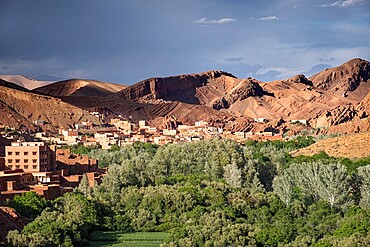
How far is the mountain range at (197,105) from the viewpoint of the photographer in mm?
125750

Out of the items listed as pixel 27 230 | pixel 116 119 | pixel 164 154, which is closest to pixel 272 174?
pixel 164 154

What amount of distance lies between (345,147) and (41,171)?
122 feet

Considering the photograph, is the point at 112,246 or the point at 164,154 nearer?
the point at 112,246

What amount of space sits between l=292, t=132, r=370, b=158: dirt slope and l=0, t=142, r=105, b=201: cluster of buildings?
1098 inches

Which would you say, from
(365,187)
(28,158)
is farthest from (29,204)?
(365,187)

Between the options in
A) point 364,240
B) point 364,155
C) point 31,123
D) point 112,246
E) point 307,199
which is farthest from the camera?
point 31,123

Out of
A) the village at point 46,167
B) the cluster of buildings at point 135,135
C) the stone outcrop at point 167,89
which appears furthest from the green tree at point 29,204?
the stone outcrop at point 167,89

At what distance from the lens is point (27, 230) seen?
35.5m

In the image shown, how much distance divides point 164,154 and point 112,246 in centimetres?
2696

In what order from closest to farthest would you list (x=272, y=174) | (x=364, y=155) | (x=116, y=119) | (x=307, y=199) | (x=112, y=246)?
(x=112, y=246) < (x=307, y=199) < (x=272, y=174) < (x=364, y=155) < (x=116, y=119)

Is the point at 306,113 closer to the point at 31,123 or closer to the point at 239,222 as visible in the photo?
the point at 31,123

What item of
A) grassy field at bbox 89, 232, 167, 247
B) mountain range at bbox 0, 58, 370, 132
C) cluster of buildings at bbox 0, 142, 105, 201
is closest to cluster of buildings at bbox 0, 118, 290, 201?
cluster of buildings at bbox 0, 142, 105, 201

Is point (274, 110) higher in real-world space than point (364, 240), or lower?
higher

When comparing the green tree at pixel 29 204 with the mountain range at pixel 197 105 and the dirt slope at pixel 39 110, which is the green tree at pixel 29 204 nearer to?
the mountain range at pixel 197 105
